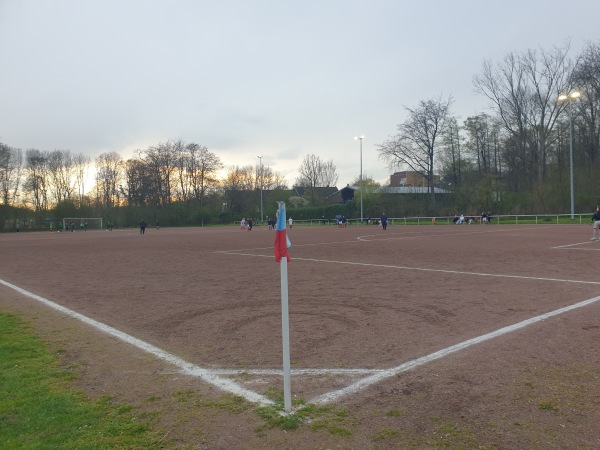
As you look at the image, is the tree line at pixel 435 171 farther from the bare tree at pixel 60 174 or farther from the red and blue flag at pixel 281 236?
the red and blue flag at pixel 281 236

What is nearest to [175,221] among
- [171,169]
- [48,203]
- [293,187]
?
[171,169]

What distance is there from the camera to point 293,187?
352ft

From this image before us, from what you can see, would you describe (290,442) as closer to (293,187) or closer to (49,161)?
(49,161)

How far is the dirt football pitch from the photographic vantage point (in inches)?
138

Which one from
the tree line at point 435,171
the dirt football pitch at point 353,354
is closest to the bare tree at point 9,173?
the tree line at point 435,171

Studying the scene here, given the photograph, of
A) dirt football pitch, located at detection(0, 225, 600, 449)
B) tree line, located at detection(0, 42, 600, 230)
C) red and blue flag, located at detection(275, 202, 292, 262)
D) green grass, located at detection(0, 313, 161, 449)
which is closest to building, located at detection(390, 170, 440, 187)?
tree line, located at detection(0, 42, 600, 230)

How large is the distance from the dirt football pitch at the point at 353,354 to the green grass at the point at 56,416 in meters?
0.19

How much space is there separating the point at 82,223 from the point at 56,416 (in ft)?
262

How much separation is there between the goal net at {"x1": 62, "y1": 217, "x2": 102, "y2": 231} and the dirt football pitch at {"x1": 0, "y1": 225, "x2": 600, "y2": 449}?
6967cm

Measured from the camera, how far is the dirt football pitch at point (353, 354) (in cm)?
351

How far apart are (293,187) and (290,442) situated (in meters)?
105

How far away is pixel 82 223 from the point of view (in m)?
75.6

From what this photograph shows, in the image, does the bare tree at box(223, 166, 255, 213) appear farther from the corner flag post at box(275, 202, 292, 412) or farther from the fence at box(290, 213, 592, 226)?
the corner flag post at box(275, 202, 292, 412)

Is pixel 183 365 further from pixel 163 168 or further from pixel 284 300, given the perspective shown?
pixel 163 168
